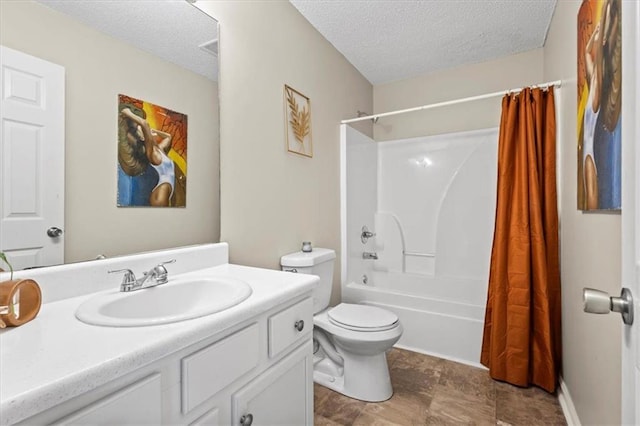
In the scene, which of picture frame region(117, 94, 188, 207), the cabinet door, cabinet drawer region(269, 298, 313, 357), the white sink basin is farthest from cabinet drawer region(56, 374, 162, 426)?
picture frame region(117, 94, 188, 207)

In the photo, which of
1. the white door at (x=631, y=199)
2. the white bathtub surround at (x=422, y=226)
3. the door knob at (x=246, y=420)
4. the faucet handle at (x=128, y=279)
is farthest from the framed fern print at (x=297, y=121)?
the white door at (x=631, y=199)

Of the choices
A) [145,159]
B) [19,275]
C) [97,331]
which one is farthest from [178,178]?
[97,331]

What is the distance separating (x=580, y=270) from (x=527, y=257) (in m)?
0.43

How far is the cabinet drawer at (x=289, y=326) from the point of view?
0.95 m

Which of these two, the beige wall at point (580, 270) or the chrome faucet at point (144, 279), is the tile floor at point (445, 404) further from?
the chrome faucet at point (144, 279)

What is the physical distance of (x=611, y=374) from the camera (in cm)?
99

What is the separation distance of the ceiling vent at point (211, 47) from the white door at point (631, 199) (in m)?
1.40

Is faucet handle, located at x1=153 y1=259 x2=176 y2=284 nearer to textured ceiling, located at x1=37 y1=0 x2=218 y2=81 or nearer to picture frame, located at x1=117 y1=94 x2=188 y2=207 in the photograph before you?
picture frame, located at x1=117 y1=94 x2=188 y2=207

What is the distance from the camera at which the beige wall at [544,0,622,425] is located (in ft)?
3.24

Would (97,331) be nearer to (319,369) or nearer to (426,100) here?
(319,369)

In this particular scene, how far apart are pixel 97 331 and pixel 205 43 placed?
125cm

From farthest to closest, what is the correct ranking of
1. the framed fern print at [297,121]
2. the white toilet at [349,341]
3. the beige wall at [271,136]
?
1. the framed fern print at [297,121]
2. the white toilet at [349,341]
3. the beige wall at [271,136]

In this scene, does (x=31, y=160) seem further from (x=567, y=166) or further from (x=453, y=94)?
(x=453, y=94)

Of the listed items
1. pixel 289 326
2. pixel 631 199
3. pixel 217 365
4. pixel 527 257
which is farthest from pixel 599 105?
pixel 217 365
